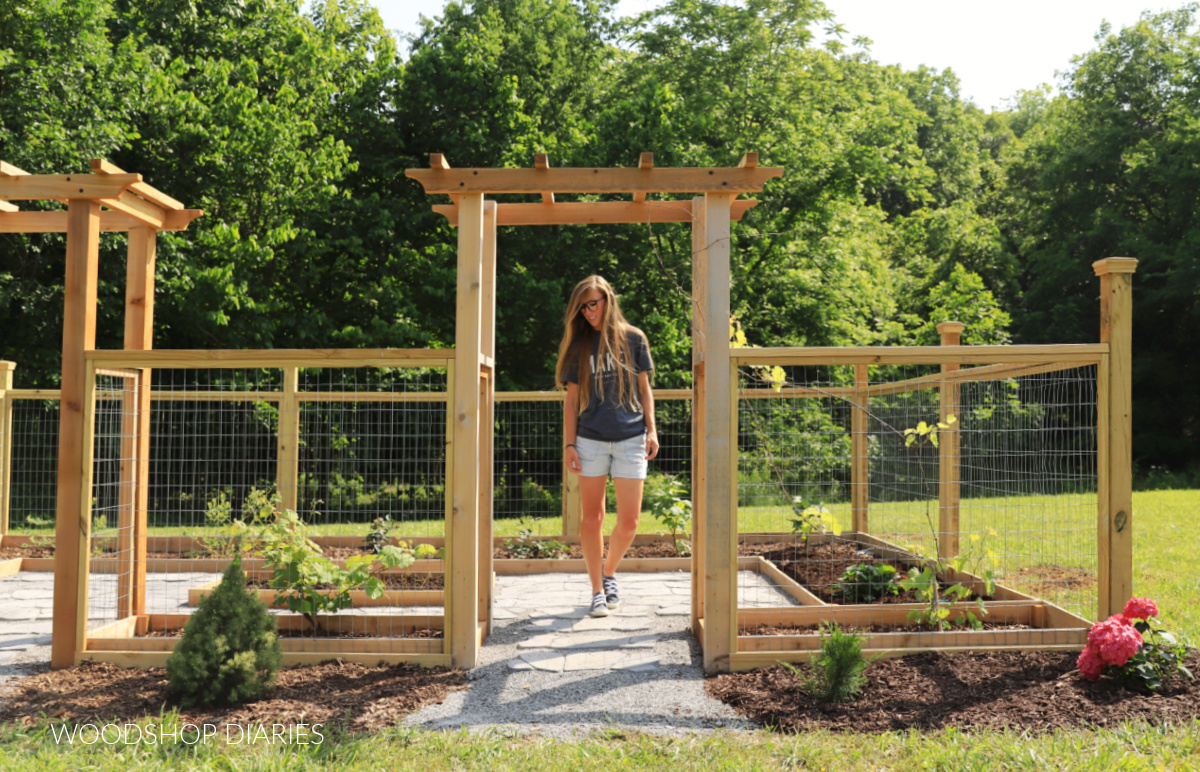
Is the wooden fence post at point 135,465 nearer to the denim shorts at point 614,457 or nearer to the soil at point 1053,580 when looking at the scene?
the denim shorts at point 614,457

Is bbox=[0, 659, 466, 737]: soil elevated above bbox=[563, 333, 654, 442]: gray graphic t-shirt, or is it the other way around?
bbox=[563, 333, 654, 442]: gray graphic t-shirt

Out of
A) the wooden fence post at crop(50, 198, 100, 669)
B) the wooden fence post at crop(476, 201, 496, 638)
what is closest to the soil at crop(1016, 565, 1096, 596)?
the wooden fence post at crop(476, 201, 496, 638)

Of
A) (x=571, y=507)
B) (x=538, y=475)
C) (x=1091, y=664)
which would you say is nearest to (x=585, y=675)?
(x=1091, y=664)

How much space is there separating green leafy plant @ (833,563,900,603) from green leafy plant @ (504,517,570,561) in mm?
2759

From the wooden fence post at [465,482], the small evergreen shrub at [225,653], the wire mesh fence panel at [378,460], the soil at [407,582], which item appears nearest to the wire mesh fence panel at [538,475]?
the wire mesh fence panel at [378,460]

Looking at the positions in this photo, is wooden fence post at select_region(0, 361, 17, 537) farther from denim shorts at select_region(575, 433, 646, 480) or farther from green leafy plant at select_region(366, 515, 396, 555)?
denim shorts at select_region(575, 433, 646, 480)

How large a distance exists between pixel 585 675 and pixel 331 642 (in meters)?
1.30

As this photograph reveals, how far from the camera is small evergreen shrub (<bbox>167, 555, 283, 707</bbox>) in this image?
3.43 metres

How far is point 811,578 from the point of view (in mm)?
6137

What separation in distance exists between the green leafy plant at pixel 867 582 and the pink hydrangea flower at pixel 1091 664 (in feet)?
4.80

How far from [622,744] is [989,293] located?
1899 centimetres

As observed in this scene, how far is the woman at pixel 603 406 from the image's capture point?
4.65 metres

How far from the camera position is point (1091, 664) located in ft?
11.8

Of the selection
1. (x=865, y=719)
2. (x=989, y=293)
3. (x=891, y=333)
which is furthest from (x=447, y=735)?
(x=989, y=293)
